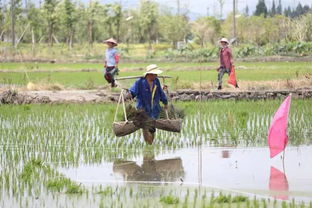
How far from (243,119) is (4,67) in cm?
1652

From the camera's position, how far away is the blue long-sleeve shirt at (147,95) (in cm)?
859

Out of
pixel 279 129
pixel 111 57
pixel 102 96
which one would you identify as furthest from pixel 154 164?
pixel 111 57

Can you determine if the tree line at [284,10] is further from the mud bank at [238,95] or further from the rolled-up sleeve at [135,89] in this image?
the rolled-up sleeve at [135,89]

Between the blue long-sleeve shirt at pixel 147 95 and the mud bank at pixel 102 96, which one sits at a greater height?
the blue long-sleeve shirt at pixel 147 95

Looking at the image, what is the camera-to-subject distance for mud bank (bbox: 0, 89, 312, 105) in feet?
46.6

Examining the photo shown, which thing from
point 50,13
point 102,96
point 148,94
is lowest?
point 102,96

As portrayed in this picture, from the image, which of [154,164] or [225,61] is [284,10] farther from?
[154,164]

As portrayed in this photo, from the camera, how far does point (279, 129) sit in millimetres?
7434

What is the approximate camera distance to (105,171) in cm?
740

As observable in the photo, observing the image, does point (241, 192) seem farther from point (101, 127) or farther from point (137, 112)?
point (101, 127)

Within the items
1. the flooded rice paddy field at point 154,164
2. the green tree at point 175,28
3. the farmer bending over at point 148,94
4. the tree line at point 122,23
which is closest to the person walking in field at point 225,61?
the flooded rice paddy field at point 154,164

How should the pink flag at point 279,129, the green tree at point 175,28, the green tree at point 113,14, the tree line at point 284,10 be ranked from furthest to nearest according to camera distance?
1. the tree line at point 284,10
2. the green tree at point 175,28
3. the green tree at point 113,14
4. the pink flag at point 279,129

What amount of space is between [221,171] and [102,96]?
7.44 meters

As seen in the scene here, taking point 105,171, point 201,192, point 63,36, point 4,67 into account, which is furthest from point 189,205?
point 63,36
